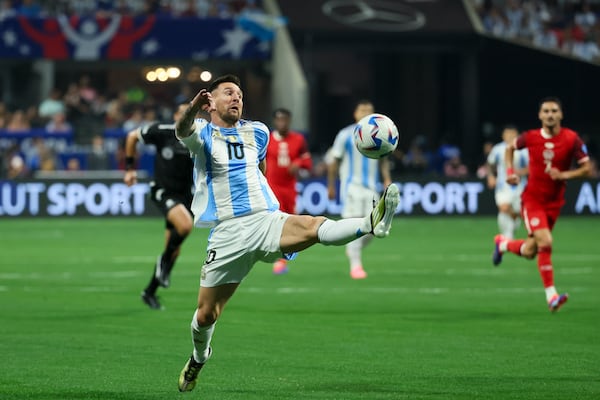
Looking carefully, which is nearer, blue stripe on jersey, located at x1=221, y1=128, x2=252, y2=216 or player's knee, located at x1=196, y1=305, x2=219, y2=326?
player's knee, located at x1=196, y1=305, x2=219, y2=326

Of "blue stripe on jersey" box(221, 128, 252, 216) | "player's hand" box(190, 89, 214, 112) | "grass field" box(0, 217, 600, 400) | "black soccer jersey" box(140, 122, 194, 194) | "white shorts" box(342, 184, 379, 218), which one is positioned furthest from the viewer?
"white shorts" box(342, 184, 379, 218)

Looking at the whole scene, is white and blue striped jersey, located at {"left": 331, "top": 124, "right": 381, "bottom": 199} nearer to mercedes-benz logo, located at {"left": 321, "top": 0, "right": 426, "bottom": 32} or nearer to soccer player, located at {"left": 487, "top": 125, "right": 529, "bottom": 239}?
soccer player, located at {"left": 487, "top": 125, "right": 529, "bottom": 239}

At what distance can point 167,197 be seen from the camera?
47.9 ft

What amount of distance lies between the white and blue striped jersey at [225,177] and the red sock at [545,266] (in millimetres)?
5690

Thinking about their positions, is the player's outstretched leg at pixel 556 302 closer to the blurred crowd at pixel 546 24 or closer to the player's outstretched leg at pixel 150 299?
the player's outstretched leg at pixel 150 299

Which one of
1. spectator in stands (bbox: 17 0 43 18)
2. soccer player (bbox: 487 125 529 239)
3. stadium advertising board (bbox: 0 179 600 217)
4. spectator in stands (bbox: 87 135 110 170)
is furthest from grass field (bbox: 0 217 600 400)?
spectator in stands (bbox: 17 0 43 18)

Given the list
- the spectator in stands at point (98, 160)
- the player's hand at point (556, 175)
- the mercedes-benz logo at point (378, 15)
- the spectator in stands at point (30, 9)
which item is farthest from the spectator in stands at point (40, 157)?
the player's hand at point (556, 175)

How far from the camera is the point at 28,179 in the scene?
2983 centimetres

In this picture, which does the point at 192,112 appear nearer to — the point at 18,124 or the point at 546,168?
the point at 546,168

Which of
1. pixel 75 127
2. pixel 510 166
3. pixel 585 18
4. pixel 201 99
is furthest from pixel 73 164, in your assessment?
pixel 201 99

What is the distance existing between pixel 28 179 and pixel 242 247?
21993 millimetres

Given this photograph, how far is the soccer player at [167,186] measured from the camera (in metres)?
13.9

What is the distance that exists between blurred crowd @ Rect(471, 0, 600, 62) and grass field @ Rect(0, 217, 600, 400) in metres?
18.9

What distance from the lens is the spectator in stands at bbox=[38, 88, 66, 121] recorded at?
34.8 metres
